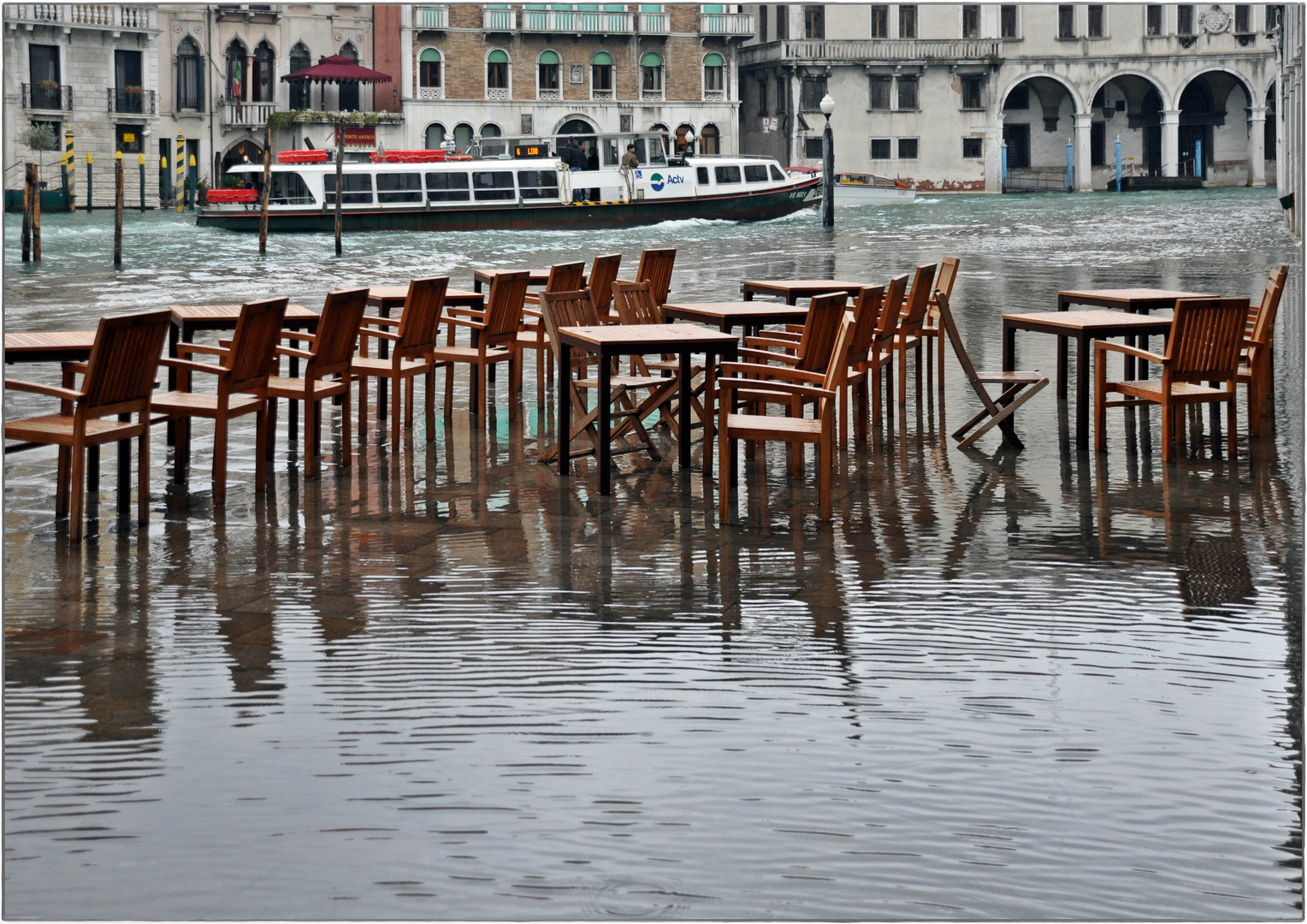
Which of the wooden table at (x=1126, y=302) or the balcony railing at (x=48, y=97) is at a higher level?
the balcony railing at (x=48, y=97)

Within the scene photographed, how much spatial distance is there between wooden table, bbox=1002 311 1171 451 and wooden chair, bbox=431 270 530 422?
8.86ft

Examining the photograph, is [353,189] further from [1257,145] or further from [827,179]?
[1257,145]

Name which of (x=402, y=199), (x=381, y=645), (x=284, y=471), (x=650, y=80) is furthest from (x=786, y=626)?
(x=650, y=80)

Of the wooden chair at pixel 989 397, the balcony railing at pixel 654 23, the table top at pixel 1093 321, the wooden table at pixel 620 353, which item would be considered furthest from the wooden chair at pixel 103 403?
the balcony railing at pixel 654 23

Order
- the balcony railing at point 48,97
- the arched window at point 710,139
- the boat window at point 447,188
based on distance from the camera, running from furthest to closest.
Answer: the arched window at point 710,139 → the balcony railing at point 48,97 → the boat window at point 447,188

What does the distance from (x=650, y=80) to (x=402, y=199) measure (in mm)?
17993

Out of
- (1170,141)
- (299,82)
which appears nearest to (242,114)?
(299,82)

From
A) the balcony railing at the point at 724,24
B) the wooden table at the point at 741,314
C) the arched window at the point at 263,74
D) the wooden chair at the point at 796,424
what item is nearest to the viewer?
the wooden chair at the point at 796,424

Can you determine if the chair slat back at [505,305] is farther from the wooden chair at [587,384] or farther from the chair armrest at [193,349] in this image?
the chair armrest at [193,349]

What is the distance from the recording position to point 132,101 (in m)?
47.9

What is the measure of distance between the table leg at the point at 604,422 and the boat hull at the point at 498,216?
3024 cm

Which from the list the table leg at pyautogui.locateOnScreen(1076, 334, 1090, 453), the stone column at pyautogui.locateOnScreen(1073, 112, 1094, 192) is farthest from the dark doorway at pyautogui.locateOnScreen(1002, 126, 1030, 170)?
the table leg at pyautogui.locateOnScreen(1076, 334, 1090, 453)

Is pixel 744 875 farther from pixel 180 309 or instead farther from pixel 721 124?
pixel 721 124

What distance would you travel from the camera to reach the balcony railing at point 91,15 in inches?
1801
